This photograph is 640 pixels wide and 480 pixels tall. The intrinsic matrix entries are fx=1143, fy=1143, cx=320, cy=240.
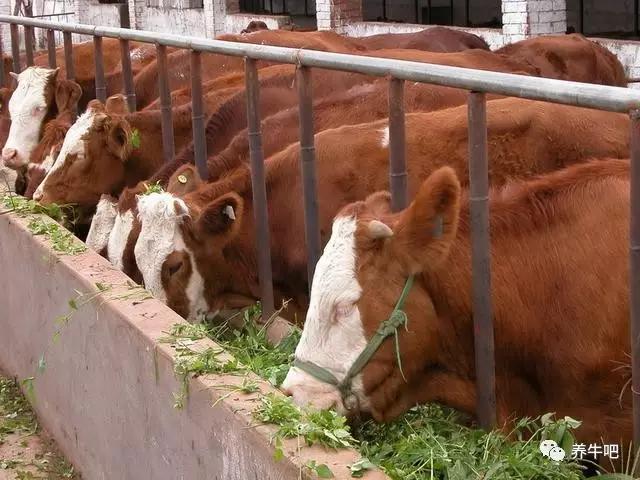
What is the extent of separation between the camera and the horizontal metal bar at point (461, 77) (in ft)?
9.96

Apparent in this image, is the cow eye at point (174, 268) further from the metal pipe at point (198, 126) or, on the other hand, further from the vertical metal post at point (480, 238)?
the vertical metal post at point (480, 238)

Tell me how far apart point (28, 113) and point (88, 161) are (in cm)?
167

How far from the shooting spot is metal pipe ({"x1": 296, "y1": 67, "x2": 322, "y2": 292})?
15.2 feet

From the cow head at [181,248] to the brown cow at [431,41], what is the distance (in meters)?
4.64

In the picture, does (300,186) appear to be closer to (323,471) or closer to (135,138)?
(135,138)

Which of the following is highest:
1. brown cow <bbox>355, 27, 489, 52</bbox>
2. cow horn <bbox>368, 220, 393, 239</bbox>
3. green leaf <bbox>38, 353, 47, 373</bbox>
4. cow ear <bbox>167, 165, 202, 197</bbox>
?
brown cow <bbox>355, 27, 489, 52</bbox>

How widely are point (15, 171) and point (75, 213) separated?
141cm

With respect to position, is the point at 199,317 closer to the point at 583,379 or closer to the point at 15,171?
the point at 583,379

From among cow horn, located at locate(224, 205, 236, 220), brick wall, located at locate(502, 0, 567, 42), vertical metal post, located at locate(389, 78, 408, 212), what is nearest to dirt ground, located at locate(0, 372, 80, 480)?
cow horn, located at locate(224, 205, 236, 220)

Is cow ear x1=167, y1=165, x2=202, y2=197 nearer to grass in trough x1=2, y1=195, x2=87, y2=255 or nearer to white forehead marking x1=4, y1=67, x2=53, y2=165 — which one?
grass in trough x1=2, y1=195, x2=87, y2=255

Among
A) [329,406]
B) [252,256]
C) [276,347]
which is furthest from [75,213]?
[329,406]

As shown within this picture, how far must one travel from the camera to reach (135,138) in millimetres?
7039

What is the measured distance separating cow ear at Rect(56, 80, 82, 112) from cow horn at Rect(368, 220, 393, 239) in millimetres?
5261

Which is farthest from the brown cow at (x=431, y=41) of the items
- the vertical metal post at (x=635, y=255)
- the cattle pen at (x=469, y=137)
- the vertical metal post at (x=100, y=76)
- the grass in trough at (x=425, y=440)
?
the vertical metal post at (x=635, y=255)
